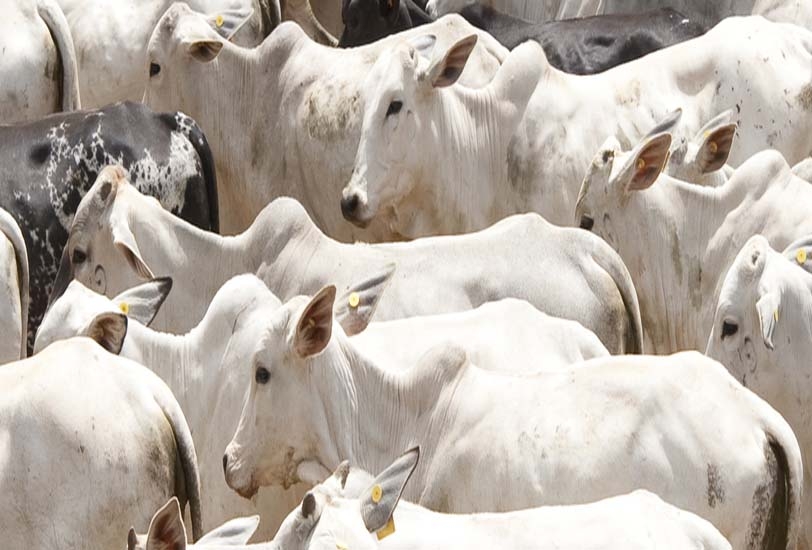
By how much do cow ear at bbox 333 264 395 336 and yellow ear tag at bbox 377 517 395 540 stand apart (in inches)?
71.9

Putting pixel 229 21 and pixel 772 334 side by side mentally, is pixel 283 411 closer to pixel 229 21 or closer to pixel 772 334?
pixel 772 334

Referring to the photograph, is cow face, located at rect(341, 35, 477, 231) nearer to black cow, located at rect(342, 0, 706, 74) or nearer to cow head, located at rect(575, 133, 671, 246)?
cow head, located at rect(575, 133, 671, 246)

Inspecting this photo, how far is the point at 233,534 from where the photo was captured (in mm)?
6582

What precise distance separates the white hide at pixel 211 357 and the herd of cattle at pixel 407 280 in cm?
1

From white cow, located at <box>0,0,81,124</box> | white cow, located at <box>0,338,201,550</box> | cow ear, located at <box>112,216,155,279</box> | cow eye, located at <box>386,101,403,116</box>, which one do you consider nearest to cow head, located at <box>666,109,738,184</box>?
cow eye, located at <box>386,101,403,116</box>

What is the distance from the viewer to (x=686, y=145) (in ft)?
34.5

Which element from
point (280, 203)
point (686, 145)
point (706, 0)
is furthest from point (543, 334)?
point (706, 0)

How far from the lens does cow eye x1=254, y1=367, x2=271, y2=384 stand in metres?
7.77

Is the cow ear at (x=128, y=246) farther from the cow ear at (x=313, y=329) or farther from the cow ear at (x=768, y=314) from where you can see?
the cow ear at (x=768, y=314)

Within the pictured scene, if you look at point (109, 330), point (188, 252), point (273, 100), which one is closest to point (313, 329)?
point (109, 330)

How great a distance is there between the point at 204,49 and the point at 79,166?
72.6 inches

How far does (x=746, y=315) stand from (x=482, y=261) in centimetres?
103

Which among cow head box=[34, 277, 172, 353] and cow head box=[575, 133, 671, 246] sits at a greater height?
cow head box=[34, 277, 172, 353]

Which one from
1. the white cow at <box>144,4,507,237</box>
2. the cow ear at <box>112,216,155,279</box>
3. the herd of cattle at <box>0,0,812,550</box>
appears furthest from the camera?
the white cow at <box>144,4,507,237</box>
